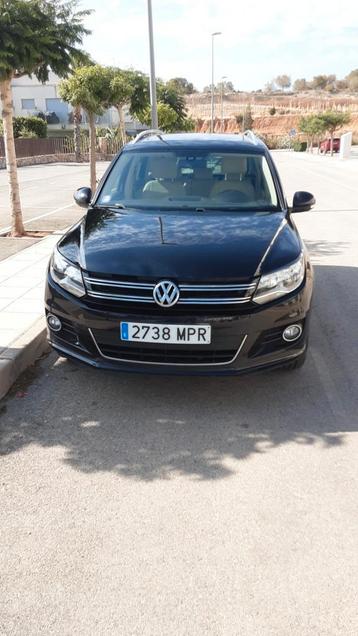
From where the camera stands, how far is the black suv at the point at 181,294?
11.8 ft

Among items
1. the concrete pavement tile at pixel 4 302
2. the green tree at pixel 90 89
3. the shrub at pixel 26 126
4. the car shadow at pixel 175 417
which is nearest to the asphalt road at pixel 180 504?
the car shadow at pixel 175 417

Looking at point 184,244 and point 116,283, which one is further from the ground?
point 184,244

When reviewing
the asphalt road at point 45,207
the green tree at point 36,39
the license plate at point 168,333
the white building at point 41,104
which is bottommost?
the asphalt road at point 45,207

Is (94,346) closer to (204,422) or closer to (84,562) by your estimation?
(204,422)

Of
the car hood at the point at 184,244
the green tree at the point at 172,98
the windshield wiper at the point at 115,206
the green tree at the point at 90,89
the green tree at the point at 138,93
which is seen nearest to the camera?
the car hood at the point at 184,244

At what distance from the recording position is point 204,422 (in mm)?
3795

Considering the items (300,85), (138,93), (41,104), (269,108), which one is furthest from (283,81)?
(138,93)

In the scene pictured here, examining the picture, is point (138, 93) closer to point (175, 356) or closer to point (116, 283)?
point (116, 283)

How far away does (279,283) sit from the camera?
3740mm

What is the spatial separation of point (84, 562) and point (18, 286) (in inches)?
179

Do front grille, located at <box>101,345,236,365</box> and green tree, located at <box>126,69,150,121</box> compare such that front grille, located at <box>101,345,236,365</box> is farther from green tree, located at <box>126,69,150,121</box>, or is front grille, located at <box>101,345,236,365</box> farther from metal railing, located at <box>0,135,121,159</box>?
metal railing, located at <box>0,135,121,159</box>

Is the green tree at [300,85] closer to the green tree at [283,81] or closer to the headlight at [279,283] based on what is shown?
the green tree at [283,81]

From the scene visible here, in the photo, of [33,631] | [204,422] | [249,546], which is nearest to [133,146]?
[204,422]

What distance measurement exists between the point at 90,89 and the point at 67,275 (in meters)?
12.0
